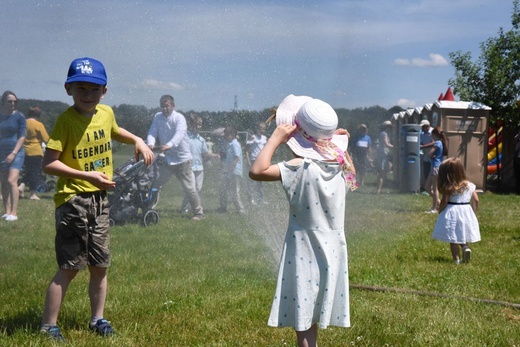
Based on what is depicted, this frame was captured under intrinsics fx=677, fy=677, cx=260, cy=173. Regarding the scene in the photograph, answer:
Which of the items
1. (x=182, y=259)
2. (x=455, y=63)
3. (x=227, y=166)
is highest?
(x=455, y=63)

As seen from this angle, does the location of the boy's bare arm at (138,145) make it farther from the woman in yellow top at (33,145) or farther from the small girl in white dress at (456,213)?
the woman in yellow top at (33,145)

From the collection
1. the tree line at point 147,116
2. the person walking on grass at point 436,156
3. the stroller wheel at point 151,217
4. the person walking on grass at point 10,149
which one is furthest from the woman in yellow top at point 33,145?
the person walking on grass at point 436,156

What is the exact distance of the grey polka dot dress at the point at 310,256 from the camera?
3584mm

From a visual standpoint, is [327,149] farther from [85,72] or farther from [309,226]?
[85,72]

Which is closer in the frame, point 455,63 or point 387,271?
point 387,271

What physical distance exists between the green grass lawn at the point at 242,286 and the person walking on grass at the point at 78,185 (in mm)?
390

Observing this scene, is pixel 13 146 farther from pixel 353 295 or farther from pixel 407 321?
pixel 407 321

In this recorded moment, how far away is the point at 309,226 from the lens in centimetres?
363

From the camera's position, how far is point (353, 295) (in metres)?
5.65

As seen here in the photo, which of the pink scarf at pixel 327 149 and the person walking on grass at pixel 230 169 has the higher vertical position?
the pink scarf at pixel 327 149

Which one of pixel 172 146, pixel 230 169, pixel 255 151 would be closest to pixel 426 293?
pixel 172 146

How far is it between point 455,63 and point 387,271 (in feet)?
53.4

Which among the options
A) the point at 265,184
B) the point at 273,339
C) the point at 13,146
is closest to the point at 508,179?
the point at 265,184

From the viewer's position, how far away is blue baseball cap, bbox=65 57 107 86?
161 inches
